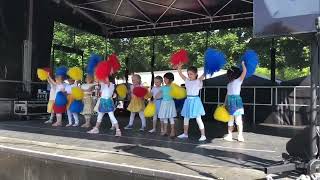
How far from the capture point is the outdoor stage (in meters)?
5.70

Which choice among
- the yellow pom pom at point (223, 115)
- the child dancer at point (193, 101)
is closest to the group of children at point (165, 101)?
the child dancer at point (193, 101)

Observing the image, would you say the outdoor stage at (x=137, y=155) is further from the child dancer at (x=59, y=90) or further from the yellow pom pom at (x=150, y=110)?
the child dancer at (x=59, y=90)

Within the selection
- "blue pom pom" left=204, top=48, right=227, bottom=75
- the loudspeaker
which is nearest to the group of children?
"blue pom pom" left=204, top=48, right=227, bottom=75

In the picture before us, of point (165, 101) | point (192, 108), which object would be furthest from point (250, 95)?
point (192, 108)

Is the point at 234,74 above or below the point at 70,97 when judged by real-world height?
above

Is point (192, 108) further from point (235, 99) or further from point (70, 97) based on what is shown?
point (70, 97)

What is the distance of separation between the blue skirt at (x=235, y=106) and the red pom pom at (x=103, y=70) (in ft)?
9.04

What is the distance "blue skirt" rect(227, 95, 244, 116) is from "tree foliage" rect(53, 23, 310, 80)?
15.2 m

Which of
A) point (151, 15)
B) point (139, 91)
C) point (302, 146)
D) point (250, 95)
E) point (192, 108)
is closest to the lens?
point (302, 146)

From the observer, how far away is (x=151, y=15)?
52.6 ft

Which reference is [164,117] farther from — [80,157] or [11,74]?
[11,74]

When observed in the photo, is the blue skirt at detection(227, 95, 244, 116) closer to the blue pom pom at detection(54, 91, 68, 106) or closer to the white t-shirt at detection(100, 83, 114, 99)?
the white t-shirt at detection(100, 83, 114, 99)

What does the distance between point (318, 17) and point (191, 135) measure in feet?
16.3

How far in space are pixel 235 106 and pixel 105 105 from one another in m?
2.91
